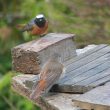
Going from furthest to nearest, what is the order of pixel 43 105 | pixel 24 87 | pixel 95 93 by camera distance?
pixel 24 87 < pixel 43 105 < pixel 95 93

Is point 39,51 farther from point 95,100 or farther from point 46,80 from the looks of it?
point 95,100

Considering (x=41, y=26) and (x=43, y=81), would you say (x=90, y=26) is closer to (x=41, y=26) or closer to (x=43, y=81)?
(x=41, y=26)

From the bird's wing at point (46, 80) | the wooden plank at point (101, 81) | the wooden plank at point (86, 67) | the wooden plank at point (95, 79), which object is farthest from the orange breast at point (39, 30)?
the wooden plank at point (101, 81)

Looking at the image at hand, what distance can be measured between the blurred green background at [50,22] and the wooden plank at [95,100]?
2.23 m

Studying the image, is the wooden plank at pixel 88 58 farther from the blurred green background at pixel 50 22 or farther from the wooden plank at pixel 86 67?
the blurred green background at pixel 50 22

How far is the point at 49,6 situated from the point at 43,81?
4381 mm

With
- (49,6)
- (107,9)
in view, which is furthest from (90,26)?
(49,6)

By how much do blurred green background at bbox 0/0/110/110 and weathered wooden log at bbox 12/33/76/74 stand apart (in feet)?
4.29

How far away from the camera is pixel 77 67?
3.82m

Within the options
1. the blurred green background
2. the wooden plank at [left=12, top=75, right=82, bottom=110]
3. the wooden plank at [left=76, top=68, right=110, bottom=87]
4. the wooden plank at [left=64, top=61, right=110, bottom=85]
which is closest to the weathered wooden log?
the wooden plank at [left=12, top=75, right=82, bottom=110]

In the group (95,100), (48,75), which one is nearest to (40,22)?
(48,75)

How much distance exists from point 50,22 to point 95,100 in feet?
13.7

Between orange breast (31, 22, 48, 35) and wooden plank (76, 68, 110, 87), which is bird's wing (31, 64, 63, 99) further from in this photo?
orange breast (31, 22, 48, 35)

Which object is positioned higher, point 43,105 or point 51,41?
point 51,41
